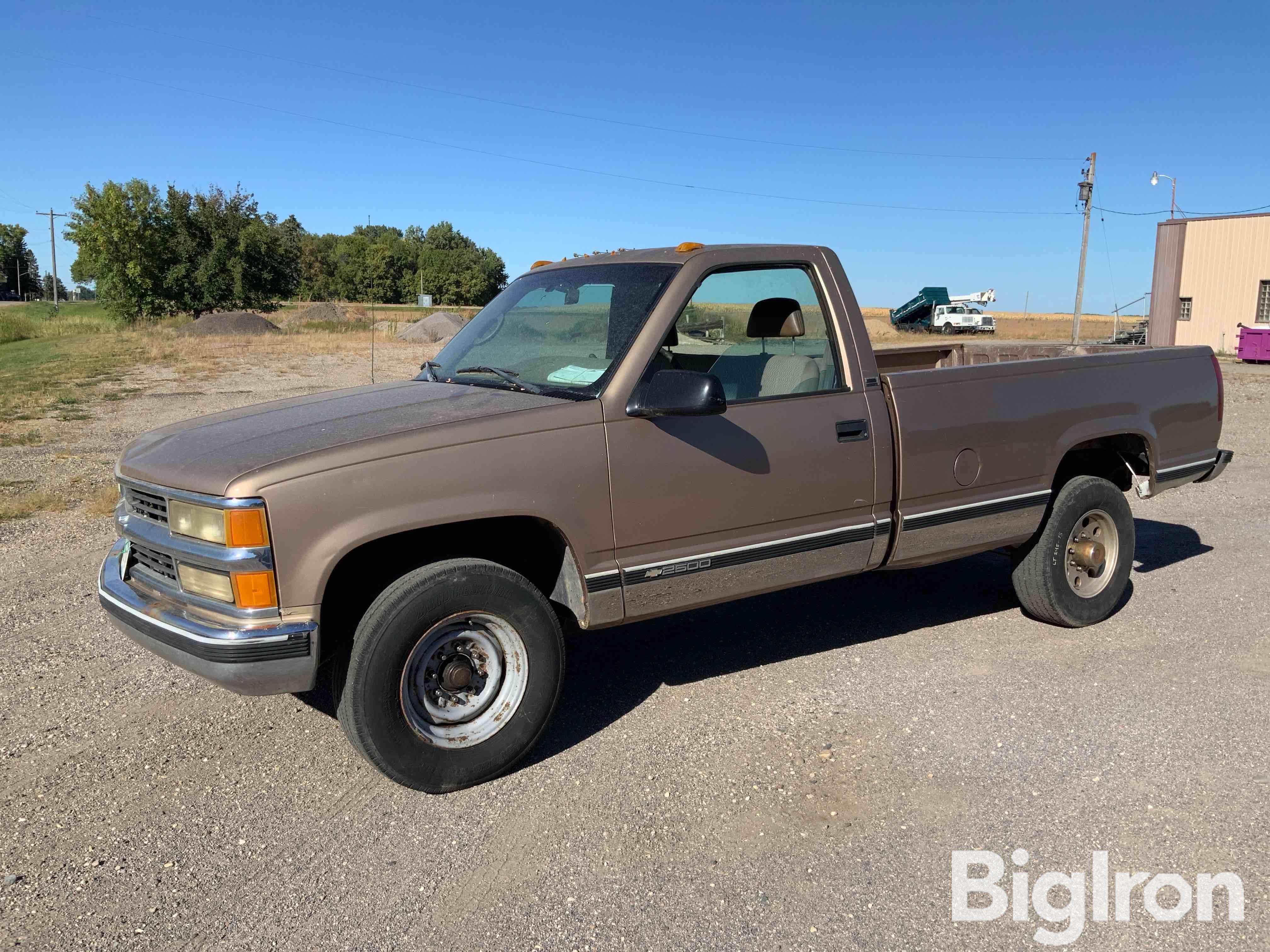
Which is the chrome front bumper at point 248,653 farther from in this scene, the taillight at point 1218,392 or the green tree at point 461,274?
the green tree at point 461,274

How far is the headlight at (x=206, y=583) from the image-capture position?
127 inches

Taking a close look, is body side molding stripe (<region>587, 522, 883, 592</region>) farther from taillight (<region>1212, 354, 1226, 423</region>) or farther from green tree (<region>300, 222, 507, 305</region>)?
green tree (<region>300, 222, 507, 305</region>)

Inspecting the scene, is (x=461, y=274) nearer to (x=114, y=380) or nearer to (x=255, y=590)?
(x=114, y=380)

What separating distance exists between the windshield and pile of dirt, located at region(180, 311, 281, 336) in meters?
42.0

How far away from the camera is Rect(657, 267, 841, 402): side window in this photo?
4.29 m

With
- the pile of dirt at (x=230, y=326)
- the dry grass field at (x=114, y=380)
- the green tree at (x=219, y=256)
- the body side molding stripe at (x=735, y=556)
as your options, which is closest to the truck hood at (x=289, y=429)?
the body side molding stripe at (x=735, y=556)

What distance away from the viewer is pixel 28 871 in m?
3.08

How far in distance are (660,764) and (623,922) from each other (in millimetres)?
1004

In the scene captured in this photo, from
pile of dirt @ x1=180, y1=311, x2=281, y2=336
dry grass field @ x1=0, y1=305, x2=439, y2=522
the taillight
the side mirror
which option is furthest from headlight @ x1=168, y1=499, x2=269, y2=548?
pile of dirt @ x1=180, y1=311, x2=281, y2=336

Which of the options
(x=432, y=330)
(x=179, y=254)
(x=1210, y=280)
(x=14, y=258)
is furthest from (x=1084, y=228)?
(x=14, y=258)

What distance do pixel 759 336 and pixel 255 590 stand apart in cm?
252

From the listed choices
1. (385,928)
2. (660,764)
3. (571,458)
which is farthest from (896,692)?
(385,928)

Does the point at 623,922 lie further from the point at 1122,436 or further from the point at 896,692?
the point at 1122,436

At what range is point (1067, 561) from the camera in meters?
5.32
